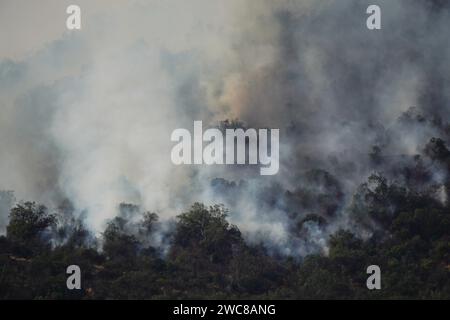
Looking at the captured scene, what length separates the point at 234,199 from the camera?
120500 mm

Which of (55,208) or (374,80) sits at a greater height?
(374,80)

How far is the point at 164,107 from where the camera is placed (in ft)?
419

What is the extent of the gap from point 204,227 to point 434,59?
33.6 meters

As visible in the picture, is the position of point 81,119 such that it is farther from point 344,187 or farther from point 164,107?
point 344,187

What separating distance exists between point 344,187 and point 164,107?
63.8ft
